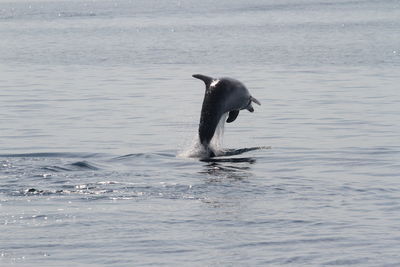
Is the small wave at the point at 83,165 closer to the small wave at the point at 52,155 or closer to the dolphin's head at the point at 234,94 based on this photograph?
the small wave at the point at 52,155

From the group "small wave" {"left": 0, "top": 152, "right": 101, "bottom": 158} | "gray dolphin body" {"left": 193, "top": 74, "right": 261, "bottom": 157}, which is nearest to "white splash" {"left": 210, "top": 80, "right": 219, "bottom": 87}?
"gray dolphin body" {"left": 193, "top": 74, "right": 261, "bottom": 157}

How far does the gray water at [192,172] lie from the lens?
13.2 metres

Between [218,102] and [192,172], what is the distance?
172cm

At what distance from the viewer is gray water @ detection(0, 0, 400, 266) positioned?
13.2 meters

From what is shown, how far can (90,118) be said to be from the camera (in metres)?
28.5

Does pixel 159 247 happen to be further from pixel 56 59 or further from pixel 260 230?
pixel 56 59

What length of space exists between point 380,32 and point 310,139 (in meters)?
48.8

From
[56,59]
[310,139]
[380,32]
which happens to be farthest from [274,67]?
[380,32]

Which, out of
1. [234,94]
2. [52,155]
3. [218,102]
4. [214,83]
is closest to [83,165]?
[52,155]

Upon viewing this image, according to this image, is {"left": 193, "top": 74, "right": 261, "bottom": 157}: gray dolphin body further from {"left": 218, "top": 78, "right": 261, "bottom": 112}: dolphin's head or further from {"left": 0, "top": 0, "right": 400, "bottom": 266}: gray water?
{"left": 0, "top": 0, "right": 400, "bottom": 266}: gray water

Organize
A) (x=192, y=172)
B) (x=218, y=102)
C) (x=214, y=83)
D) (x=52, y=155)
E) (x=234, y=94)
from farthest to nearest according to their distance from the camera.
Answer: (x=52, y=155)
(x=234, y=94)
(x=214, y=83)
(x=218, y=102)
(x=192, y=172)

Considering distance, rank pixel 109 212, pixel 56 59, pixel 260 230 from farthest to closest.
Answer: pixel 56 59 < pixel 109 212 < pixel 260 230

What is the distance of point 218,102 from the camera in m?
19.7

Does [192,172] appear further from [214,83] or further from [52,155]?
[52,155]
